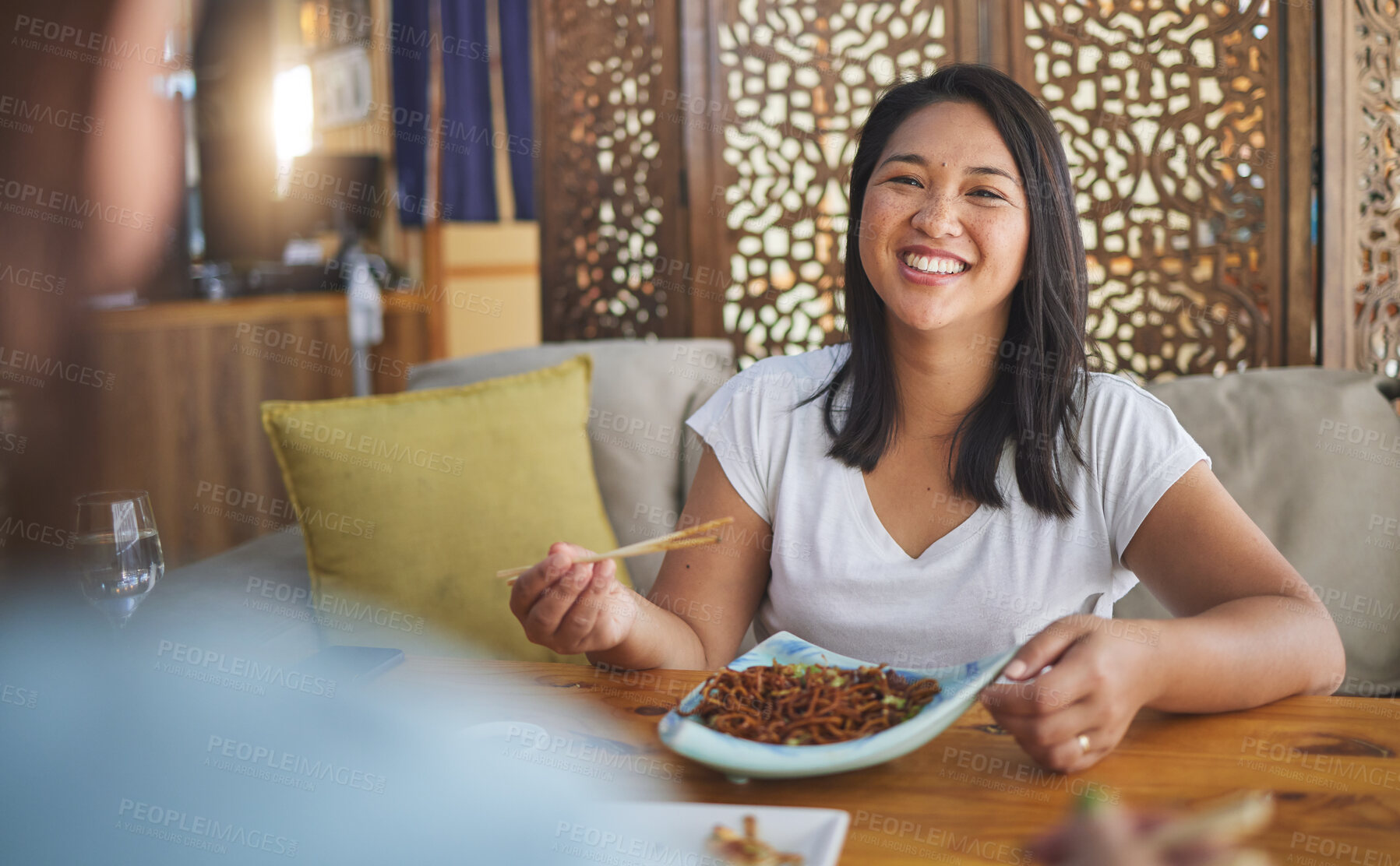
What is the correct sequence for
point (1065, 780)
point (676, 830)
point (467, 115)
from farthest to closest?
point (467, 115), point (1065, 780), point (676, 830)

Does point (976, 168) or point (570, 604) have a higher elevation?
point (976, 168)

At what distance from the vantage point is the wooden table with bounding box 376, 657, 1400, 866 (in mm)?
745

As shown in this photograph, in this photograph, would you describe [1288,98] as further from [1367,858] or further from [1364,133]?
[1367,858]

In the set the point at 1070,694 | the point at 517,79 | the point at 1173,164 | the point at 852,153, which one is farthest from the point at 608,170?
the point at 1070,694

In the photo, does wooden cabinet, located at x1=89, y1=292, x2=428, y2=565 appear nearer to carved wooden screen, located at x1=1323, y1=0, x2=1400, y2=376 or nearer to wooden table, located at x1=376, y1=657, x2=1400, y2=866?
wooden table, located at x1=376, y1=657, x2=1400, y2=866

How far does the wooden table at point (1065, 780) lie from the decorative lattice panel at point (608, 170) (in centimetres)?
169

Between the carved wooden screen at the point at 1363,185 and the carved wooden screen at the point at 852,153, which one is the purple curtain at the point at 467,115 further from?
the carved wooden screen at the point at 1363,185

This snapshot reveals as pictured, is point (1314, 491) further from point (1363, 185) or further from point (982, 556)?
point (982, 556)

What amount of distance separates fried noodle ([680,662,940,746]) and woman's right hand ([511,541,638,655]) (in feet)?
0.56

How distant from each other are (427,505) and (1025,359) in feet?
3.44

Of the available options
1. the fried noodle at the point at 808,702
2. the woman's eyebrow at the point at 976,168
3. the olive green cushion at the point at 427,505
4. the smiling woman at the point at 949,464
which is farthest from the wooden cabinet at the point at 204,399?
the fried noodle at the point at 808,702

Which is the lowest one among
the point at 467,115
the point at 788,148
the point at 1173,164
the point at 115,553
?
the point at 115,553

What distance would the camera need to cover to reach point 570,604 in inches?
41.4

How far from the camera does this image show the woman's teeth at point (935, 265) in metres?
1.30
